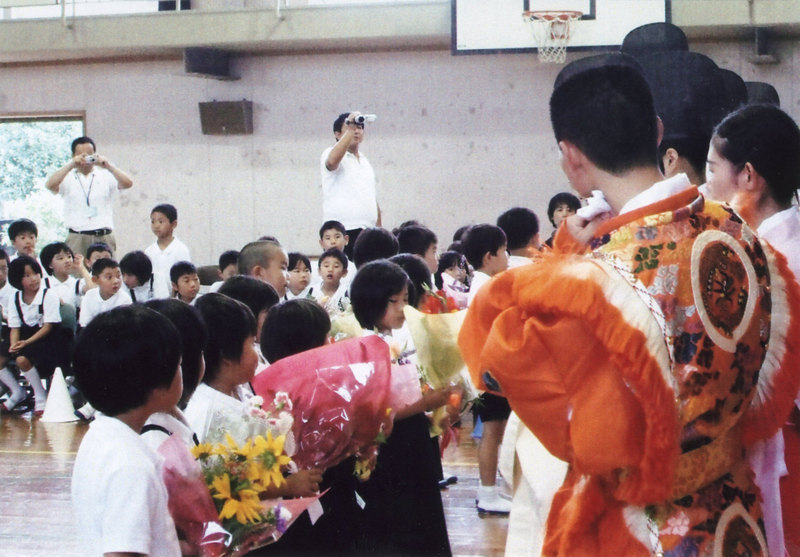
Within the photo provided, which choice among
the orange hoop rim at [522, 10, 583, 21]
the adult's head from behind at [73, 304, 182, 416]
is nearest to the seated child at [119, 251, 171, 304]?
the orange hoop rim at [522, 10, 583, 21]

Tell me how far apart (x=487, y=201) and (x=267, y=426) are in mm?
7506

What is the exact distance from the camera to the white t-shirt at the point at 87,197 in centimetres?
898

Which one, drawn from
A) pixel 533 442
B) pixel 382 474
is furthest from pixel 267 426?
pixel 382 474

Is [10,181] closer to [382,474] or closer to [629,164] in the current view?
[382,474]

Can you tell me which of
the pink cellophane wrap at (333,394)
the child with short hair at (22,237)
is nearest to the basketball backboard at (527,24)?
the child with short hair at (22,237)

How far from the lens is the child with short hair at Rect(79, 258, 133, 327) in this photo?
A: 7.48 m

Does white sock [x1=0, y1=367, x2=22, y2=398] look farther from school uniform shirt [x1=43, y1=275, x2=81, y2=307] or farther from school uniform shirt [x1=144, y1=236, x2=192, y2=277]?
school uniform shirt [x1=144, y1=236, x2=192, y2=277]

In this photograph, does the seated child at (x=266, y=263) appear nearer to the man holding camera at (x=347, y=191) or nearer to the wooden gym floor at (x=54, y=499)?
the wooden gym floor at (x=54, y=499)

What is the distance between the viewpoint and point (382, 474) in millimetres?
3195

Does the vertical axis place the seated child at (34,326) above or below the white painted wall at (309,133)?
below

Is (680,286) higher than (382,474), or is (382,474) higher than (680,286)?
(680,286)

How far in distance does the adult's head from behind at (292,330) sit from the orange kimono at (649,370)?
3.54 ft

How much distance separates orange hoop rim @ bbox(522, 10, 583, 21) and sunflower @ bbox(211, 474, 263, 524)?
22.4 feet

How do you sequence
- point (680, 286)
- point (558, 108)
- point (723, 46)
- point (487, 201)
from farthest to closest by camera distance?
point (487, 201) → point (723, 46) → point (558, 108) → point (680, 286)
